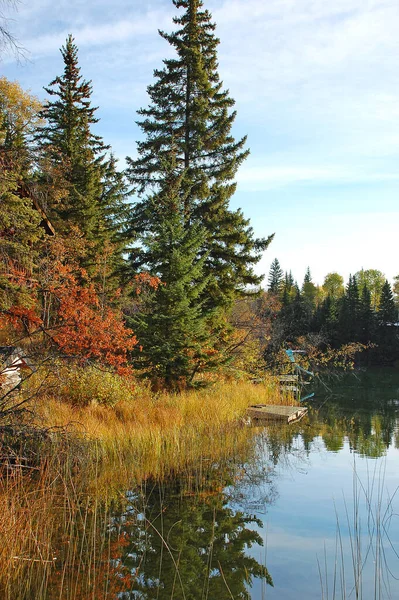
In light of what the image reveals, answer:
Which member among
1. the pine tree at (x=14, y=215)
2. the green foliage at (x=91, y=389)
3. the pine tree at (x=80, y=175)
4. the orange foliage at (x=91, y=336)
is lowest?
the green foliage at (x=91, y=389)

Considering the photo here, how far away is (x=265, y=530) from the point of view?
7.24 metres

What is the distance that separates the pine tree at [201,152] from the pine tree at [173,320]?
3085 mm

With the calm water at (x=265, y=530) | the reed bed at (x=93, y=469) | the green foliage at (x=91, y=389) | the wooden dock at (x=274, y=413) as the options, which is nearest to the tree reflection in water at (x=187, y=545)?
the calm water at (x=265, y=530)

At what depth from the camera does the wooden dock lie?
15.9m

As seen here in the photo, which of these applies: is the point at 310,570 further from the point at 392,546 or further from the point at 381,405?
the point at 381,405

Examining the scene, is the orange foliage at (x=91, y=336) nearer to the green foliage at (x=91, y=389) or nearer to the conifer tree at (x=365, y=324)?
the green foliage at (x=91, y=389)

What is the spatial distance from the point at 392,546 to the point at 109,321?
865 cm

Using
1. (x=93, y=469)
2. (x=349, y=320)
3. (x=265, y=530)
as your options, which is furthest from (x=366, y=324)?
(x=265, y=530)

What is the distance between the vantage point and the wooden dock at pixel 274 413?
52.1 ft

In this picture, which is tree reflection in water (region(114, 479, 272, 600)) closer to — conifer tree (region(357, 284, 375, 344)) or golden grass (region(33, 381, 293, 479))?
golden grass (region(33, 381, 293, 479))

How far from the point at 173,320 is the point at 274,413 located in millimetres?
4455

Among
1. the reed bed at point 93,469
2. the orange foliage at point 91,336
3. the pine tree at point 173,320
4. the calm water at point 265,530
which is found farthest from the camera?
the pine tree at point 173,320

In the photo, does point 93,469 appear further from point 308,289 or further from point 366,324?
point 308,289

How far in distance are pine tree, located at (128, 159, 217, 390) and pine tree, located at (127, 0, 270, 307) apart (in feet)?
10.1
